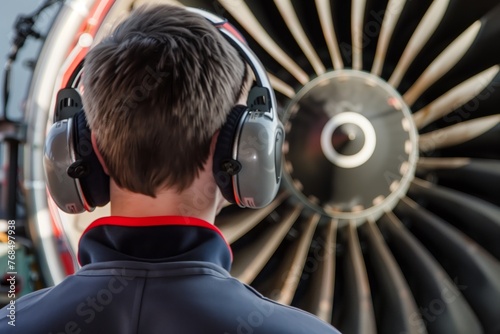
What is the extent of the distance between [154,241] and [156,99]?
11 centimetres

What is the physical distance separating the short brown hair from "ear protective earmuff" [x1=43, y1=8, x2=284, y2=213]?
38 millimetres

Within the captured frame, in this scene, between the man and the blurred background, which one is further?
the blurred background

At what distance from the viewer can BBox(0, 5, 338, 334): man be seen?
502 mm

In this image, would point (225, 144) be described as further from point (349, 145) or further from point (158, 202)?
point (349, 145)

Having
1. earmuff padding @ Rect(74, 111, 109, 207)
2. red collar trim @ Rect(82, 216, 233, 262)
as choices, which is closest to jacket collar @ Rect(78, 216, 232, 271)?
red collar trim @ Rect(82, 216, 233, 262)

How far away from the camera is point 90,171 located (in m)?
0.65

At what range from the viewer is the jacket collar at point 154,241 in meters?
0.53

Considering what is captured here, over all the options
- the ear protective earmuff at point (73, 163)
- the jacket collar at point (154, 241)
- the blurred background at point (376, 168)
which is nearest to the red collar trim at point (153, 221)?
the jacket collar at point (154, 241)

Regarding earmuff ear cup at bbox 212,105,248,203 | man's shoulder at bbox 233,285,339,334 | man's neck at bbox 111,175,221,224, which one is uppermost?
earmuff ear cup at bbox 212,105,248,203

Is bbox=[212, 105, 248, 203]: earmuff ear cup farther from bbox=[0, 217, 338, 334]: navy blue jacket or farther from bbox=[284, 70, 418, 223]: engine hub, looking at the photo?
bbox=[284, 70, 418, 223]: engine hub

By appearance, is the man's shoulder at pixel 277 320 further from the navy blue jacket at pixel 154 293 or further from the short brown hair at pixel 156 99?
the short brown hair at pixel 156 99

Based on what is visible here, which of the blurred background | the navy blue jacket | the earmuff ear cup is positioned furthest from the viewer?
the blurred background

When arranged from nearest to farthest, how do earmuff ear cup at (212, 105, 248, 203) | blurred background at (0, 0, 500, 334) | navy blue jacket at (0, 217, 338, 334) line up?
navy blue jacket at (0, 217, 338, 334)
earmuff ear cup at (212, 105, 248, 203)
blurred background at (0, 0, 500, 334)

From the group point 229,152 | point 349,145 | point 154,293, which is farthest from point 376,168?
point 154,293
